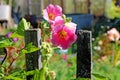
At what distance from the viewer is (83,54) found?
192cm

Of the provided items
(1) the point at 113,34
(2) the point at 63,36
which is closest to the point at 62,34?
(2) the point at 63,36

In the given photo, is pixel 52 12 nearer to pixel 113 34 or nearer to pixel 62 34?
pixel 62 34

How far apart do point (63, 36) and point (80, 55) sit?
384 millimetres

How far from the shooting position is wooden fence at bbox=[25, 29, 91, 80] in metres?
1.78

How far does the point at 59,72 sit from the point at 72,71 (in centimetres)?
25

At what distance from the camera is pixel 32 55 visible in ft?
5.96

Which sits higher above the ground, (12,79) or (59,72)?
(12,79)

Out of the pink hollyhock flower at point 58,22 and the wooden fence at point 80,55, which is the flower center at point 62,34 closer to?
the pink hollyhock flower at point 58,22

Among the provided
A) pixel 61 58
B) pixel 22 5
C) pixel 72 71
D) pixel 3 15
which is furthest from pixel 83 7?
pixel 72 71

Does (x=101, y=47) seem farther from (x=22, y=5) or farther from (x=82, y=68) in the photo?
(x=22, y=5)

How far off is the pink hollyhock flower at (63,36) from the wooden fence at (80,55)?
227 mm

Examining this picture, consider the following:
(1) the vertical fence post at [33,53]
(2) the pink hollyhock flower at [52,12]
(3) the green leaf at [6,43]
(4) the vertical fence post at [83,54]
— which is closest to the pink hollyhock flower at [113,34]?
(4) the vertical fence post at [83,54]

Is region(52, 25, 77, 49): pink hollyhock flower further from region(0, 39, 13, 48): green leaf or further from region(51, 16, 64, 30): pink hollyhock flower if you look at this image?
region(0, 39, 13, 48): green leaf

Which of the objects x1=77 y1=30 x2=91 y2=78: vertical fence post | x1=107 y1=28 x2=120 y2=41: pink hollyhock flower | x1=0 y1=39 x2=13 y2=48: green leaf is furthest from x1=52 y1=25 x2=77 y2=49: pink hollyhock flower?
x1=107 y1=28 x2=120 y2=41: pink hollyhock flower
